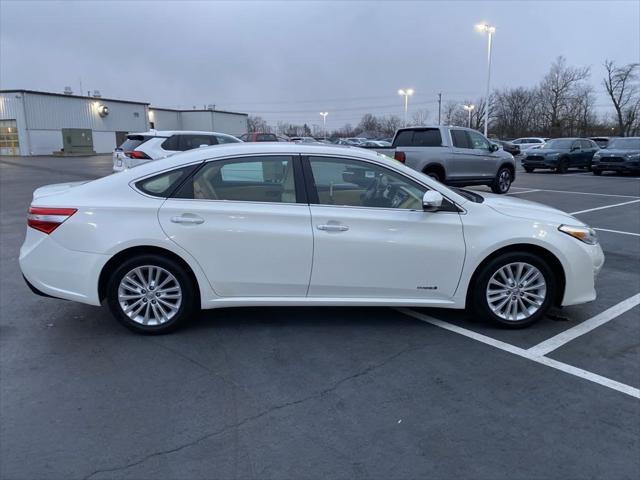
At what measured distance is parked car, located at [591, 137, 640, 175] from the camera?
68.4 ft

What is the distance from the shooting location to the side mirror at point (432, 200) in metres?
4.07

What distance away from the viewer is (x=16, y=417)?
3037mm

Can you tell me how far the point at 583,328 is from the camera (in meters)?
4.47

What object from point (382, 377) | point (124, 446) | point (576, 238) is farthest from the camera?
point (576, 238)

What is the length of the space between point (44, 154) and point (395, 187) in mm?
54973

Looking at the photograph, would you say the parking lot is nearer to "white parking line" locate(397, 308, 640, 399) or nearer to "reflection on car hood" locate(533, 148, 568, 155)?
"white parking line" locate(397, 308, 640, 399)

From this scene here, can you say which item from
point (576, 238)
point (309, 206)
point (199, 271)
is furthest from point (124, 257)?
point (576, 238)

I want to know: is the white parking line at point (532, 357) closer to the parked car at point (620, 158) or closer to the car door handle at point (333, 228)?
the car door handle at point (333, 228)

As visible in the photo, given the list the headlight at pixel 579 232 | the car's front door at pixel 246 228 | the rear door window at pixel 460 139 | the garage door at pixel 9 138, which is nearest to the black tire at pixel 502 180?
the rear door window at pixel 460 139

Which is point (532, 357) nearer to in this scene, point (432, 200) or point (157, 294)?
A: point (432, 200)

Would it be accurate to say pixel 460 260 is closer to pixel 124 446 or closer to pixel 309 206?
pixel 309 206

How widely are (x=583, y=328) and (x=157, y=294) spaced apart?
12.6ft

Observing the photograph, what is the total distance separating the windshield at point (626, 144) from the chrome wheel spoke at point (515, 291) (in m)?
21.1

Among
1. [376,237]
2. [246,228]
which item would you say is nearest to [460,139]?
[376,237]
